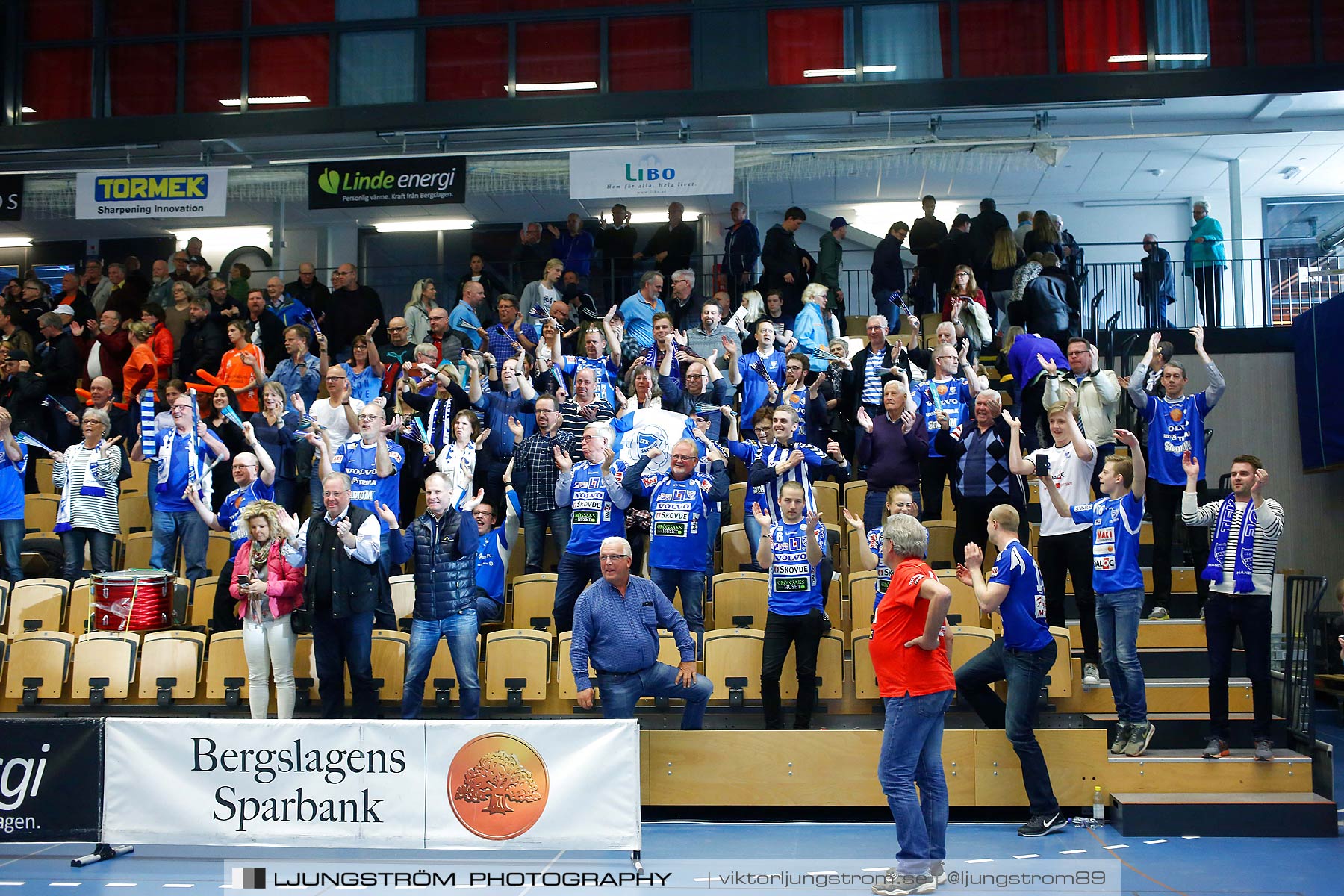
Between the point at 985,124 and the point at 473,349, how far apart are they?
7.41 m

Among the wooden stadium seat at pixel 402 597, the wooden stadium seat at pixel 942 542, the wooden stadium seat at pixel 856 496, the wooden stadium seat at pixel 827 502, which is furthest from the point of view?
the wooden stadium seat at pixel 856 496

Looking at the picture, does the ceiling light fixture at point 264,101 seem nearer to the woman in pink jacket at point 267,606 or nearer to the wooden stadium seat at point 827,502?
the woman in pink jacket at point 267,606

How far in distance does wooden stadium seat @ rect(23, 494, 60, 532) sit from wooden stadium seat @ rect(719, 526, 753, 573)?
6.61m

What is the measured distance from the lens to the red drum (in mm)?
9250

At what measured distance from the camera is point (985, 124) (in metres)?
15.2

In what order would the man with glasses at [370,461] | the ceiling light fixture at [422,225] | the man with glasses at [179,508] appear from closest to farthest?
the man with glasses at [370,461]
the man with glasses at [179,508]
the ceiling light fixture at [422,225]

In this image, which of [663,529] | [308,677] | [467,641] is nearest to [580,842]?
[467,641]

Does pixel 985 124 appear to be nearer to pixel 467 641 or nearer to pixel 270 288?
pixel 270 288

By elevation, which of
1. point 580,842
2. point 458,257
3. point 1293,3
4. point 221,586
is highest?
point 1293,3

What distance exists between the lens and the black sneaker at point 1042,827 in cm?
716

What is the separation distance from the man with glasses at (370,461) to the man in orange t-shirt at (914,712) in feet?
15.6

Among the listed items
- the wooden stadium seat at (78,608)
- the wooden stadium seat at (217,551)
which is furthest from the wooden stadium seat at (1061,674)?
the wooden stadium seat at (78,608)

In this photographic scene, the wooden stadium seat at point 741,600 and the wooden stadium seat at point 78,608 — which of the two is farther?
the wooden stadium seat at point 78,608

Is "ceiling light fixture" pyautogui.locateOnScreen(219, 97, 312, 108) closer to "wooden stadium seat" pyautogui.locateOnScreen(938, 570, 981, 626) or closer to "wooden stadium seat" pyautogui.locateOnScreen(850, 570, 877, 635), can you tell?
"wooden stadium seat" pyautogui.locateOnScreen(850, 570, 877, 635)
